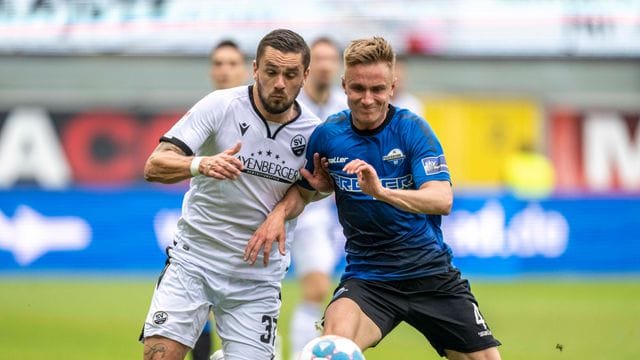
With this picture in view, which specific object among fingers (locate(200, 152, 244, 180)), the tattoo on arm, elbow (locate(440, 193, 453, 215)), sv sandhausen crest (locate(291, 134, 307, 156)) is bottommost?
elbow (locate(440, 193, 453, 215))

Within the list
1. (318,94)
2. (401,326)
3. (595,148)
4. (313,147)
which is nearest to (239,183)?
(313,147)

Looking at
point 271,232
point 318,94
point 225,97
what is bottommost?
point 271,232

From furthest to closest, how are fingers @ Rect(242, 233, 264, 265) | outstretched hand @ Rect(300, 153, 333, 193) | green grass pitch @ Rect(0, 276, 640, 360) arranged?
green grass pitch @ Rect(0, 276, 640, 360)
outstretched hand @ Rect(300, 153, 333, 193)
fingers @ Rect(242, 233, 264, 265)

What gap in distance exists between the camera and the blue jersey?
7125mm

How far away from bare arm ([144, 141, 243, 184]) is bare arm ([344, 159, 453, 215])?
650 mm

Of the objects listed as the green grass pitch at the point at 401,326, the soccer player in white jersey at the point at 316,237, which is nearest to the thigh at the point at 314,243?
the soccer player in white jersey at the point at 316,237

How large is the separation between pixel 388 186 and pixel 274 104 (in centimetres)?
84

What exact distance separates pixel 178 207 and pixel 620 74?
14384 millimetres

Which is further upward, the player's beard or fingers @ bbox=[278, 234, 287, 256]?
the player's beard

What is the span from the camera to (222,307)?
7.65 m

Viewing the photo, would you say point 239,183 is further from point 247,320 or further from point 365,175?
point 365,175

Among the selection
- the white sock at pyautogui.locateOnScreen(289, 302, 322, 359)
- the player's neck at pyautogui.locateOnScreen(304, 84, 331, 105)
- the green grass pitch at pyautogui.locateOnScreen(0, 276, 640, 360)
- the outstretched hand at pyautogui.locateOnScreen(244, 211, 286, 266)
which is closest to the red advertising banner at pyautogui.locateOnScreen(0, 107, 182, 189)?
the green grass pitch at pyautogui.locateOnScreen(0, 276, 640, 360)

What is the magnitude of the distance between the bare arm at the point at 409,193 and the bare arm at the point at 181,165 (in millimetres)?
650

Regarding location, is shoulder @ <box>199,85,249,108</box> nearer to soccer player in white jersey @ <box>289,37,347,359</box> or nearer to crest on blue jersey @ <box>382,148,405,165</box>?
crest on blue jersey @ <box>382,148,405,165</box>
